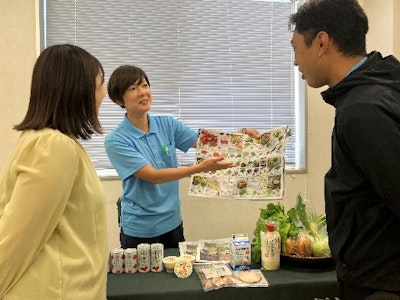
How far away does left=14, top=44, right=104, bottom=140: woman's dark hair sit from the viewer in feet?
3.69

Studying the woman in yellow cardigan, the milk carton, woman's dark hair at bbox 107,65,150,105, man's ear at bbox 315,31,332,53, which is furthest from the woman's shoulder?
woman's dark hair at bbox 107,65,150,105

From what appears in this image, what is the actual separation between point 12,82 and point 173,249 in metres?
1.63

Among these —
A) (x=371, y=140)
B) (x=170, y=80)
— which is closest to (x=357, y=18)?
(x=371, y=140)

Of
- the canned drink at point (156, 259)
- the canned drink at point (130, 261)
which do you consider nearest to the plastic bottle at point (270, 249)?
the canned drink at point (156, 259)

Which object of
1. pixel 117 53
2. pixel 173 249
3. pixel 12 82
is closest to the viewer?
pixel 173 249

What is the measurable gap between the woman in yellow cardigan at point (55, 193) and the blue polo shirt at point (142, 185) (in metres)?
0.86

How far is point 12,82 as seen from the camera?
8.69 ft

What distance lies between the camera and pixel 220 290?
156cm

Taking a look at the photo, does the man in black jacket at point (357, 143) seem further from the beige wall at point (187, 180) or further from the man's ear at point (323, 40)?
the beige wall at point (187, 180)

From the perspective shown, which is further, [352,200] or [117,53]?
[117,53]

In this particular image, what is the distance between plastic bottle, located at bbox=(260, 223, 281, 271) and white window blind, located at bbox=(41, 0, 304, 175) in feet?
4.53

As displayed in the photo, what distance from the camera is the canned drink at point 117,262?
5.58ft

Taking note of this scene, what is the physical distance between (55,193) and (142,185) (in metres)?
1.10

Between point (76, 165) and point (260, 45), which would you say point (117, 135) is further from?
point (260, 45)
